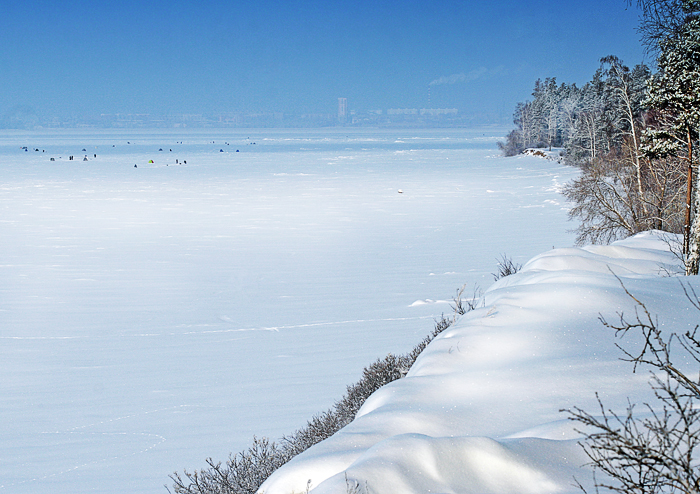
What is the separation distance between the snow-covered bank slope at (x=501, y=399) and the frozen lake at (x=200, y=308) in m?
3.89

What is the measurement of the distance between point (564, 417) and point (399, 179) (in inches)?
1910

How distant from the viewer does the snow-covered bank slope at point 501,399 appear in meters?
4.22

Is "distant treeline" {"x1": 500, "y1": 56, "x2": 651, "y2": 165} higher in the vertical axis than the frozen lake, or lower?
higher

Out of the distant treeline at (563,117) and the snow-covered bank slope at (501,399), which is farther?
the distant treeline at (563,117)

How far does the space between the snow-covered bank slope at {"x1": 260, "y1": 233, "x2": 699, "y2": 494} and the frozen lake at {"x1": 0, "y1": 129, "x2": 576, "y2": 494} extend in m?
3.89

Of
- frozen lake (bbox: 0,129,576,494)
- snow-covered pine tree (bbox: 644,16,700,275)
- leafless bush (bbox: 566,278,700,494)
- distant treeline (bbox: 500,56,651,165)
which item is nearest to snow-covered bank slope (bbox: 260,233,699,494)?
leafless bush (bbox: 566,278,700,494)

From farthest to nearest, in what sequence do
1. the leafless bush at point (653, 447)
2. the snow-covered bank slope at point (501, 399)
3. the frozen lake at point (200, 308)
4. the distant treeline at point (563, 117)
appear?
the distant treeline at point (563, 117) < the frozen lake at point (200, 308) < the snow-covered bank slope at point (501, 399) < the leafless bush at point (653, 447)

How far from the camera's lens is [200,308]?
1700 cm

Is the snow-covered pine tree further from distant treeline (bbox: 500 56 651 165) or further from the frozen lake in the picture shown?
distant treeline (bbox: 500 56 651 165)

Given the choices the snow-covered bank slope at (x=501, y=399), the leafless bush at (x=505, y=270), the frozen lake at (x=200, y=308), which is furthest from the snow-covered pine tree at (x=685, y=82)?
the frozen lake at (x=200, y=308)

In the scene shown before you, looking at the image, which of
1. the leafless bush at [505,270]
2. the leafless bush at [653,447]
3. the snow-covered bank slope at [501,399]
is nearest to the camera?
the leafless bush at [653,447]

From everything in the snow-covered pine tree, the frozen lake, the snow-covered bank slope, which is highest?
the snow-covered pine tree

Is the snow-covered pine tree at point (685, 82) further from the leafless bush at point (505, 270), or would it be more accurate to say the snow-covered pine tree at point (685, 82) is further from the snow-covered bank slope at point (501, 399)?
the leafless bush at point (505, 270)

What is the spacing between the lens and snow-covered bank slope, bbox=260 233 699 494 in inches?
166
